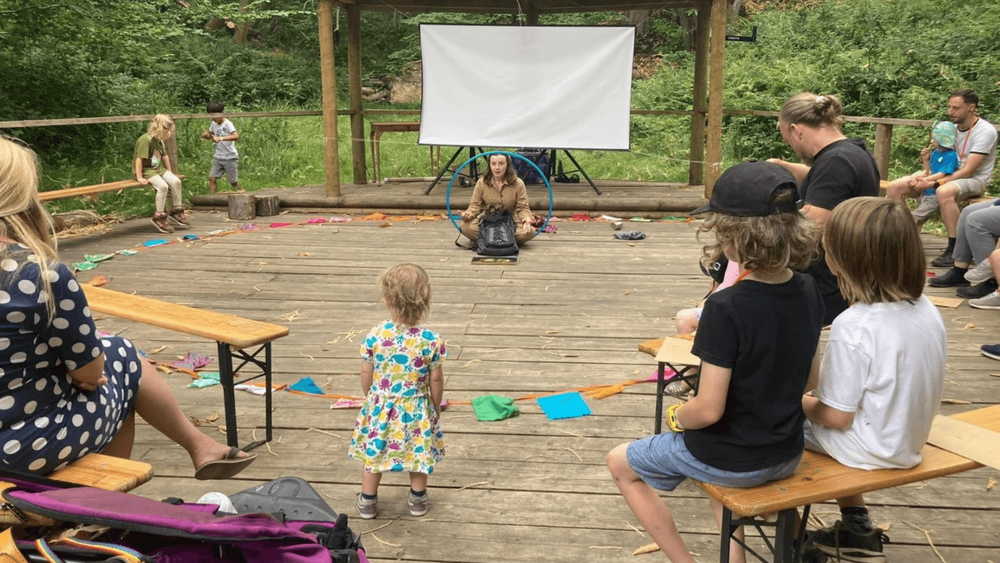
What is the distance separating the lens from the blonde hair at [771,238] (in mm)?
2090

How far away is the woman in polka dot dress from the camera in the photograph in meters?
2.13

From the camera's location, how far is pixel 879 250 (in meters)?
2.24

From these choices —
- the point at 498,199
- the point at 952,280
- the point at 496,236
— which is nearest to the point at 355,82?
the point at 498,199

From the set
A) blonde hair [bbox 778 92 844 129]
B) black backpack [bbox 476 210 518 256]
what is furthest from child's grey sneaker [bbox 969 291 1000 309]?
black backpack [bbox 476 210 518 256]

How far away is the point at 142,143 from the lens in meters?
8.67

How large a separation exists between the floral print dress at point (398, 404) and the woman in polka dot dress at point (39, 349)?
0.86 metres

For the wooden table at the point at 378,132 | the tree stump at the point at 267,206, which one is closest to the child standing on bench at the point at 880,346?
the tree stump at the point at 267,206

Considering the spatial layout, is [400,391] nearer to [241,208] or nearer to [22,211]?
[22,211]

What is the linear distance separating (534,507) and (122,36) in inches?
416

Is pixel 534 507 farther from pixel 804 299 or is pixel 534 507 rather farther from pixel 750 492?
pixel 804 299

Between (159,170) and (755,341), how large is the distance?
Result: 8.05 m

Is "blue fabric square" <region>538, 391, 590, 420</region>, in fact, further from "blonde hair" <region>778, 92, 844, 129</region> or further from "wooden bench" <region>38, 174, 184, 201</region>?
"wooden bench" <region>38, 174, 184, 201</region>

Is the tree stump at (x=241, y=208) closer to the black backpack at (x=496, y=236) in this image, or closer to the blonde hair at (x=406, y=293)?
the black backpack at (x=496, y=236)

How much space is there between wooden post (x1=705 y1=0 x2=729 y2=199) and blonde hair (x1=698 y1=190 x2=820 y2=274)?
7278mm
